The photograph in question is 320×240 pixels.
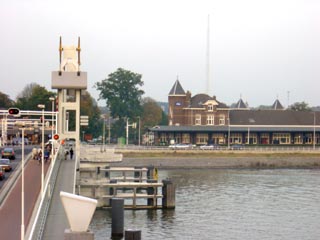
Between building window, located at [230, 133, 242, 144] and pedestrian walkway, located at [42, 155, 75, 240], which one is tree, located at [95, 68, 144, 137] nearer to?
building window, located at [230, 133, 242, 144]

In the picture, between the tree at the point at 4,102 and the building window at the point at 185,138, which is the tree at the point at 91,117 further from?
the building window at the point at 185,138

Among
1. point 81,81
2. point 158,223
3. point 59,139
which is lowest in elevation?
point 158,223

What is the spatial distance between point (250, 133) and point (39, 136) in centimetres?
4841

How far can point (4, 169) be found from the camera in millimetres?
57781

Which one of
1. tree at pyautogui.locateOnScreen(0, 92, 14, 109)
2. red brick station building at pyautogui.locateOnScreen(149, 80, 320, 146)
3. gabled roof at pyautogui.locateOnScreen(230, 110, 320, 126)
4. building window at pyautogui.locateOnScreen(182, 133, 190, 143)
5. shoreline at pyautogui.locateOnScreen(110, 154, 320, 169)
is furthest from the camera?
tree at pyautogui.locateOnScreen(0, 92, 14, 109)

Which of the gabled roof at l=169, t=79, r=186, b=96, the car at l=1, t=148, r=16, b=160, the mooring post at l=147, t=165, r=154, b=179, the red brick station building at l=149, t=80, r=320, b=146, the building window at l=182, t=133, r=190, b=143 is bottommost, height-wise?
the mooring post at l=147, t=165, r=154, b=179

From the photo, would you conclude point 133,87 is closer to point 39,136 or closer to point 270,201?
point 39,136

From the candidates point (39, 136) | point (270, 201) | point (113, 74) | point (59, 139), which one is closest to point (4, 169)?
point (59, 139)

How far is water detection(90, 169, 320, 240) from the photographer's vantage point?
44.5 meters

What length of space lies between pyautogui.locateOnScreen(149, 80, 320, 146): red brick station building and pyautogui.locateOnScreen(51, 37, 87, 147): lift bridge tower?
7865 cm

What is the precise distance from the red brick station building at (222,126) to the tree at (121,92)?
1229 cm

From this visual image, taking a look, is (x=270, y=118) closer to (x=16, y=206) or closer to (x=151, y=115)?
(x=151, y=115)

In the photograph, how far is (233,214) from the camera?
52.9 m

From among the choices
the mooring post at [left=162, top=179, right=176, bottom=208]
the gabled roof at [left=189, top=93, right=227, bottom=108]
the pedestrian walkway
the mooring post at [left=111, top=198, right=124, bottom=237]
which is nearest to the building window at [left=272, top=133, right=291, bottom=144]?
the gabled roof at [left=189, top=93, right=227, bottom=108]
